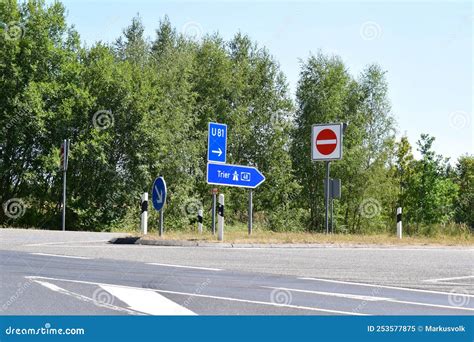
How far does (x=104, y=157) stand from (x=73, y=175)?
90.1 inches

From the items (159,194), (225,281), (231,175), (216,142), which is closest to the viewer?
(225,281)

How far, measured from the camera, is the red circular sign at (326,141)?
978 inches

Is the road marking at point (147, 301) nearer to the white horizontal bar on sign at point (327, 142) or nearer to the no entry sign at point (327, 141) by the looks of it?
the no entry sign at point (327, 141)

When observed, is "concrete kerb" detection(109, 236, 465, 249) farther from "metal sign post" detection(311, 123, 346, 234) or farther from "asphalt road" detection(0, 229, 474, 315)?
"metal sign post" detection(311, 123, 346, 234)

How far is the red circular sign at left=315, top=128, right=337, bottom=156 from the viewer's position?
81.5 ft

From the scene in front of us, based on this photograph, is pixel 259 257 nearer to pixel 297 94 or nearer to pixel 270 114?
pixel 270 114

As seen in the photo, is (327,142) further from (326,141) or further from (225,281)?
(225,281)

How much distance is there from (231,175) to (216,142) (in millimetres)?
1112

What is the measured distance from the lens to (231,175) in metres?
20.4

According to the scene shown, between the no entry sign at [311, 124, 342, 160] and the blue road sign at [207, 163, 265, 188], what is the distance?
4.64m

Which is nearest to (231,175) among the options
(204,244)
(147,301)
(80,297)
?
(204,244)

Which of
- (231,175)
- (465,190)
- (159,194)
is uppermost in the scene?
(465,190)
